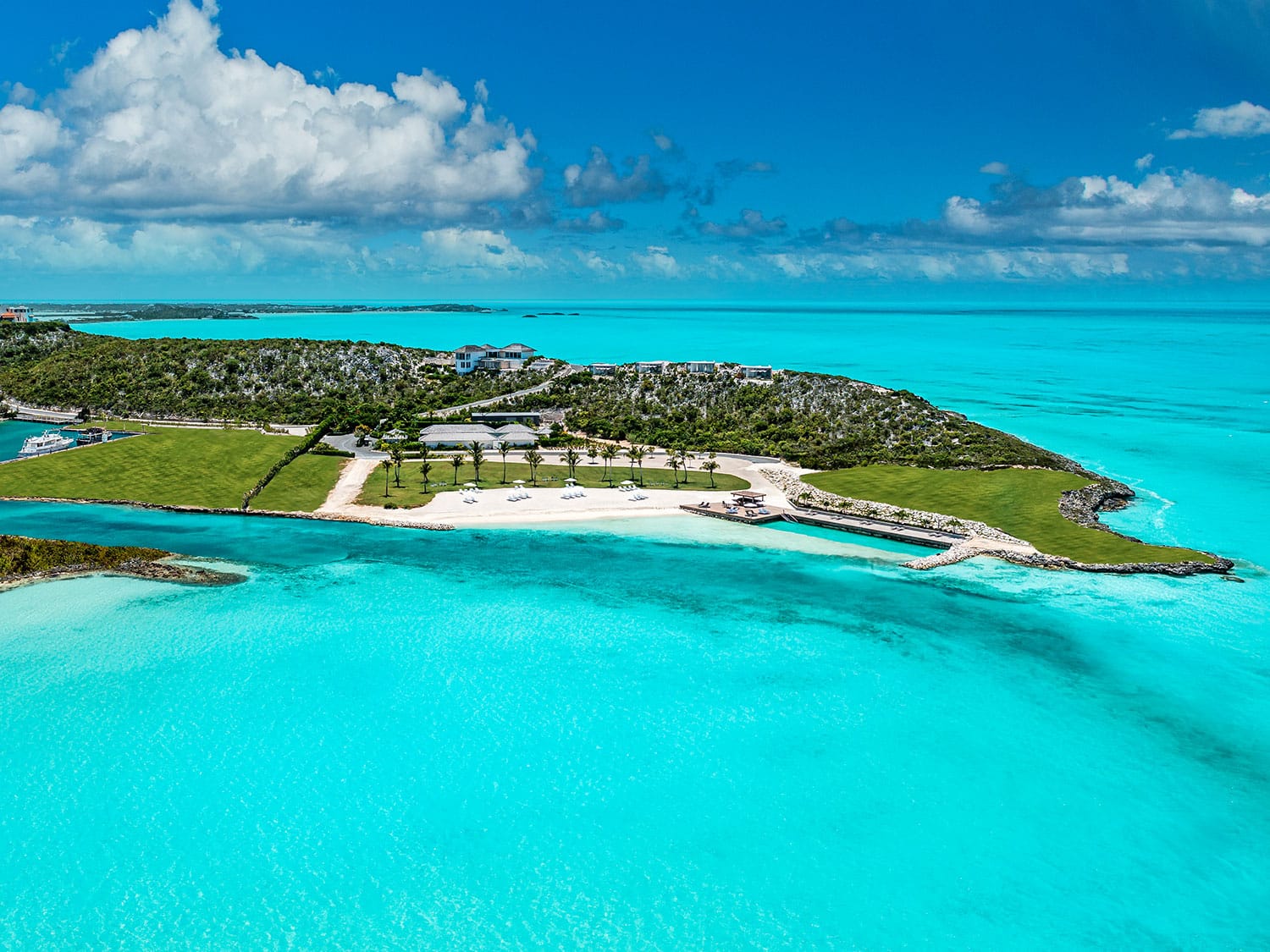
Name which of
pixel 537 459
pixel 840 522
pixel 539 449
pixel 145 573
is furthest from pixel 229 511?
pixel 840 522

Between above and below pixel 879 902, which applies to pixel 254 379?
above

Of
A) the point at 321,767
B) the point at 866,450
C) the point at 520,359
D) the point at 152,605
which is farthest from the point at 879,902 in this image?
the point at 520,359

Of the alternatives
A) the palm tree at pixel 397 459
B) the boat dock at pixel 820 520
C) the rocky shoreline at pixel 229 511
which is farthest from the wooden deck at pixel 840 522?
the palm tree at pixel 397 459

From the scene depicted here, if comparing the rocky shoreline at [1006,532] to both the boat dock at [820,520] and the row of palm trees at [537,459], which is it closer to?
the boat dock at [820,520]

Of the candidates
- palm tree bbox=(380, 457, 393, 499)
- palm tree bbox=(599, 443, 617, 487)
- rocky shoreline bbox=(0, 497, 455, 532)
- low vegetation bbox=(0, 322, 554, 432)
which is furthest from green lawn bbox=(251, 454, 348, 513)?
palm tree bbox=(599, 443, 617, 487)

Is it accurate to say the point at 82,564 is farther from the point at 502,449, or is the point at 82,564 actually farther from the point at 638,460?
the point at 638,460

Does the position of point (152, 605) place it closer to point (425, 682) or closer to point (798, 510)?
point (425, 682)

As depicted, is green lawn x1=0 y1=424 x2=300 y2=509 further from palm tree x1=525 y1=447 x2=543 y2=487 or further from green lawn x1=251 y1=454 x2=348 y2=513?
palm tree x1=525 y1=447 x2=543 y2=487
